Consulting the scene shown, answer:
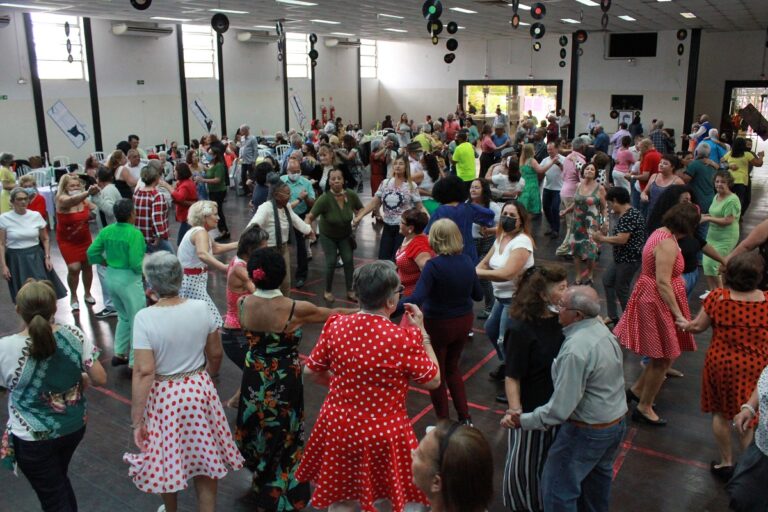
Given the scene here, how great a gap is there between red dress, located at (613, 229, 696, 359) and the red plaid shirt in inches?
155

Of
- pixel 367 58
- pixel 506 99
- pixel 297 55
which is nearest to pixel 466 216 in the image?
pixel 297 55

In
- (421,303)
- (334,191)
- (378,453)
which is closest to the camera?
(378,453)

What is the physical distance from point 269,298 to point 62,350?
90 cm

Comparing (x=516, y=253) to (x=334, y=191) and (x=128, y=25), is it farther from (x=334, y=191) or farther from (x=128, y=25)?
(x=128, y=25)

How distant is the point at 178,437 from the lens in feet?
9.53

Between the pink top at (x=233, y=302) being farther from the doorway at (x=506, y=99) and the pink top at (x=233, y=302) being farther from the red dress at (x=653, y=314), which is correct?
the doorway at (x=506, y=99)

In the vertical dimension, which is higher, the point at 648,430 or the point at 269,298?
the point at 269,298

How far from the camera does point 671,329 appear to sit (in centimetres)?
400

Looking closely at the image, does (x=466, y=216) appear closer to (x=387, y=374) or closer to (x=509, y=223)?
(x=509, y=223)

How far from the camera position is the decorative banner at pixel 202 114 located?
61.0ft

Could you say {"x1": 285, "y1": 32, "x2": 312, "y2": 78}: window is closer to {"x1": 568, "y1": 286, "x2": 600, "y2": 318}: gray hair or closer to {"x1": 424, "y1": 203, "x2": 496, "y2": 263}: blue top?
{"x1": 424, "y1": 203, "x2": 496, "y2": 263}: blue top

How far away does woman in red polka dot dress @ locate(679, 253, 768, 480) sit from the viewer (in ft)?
10.4

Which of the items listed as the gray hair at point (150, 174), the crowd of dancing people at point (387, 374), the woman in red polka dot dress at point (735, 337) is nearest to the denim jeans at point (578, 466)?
the crowd of dancing people at point (387, 374)

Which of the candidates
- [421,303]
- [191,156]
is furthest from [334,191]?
[191,156]
